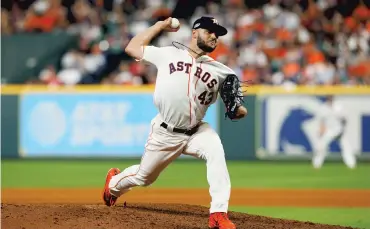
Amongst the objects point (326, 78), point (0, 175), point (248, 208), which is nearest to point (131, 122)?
point (0, 175)

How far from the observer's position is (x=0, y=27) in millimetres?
18391

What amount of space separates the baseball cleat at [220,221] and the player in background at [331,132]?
812cm

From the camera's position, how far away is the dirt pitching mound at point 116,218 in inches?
273

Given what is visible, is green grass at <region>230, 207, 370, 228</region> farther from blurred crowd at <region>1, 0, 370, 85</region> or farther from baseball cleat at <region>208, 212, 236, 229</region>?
blurred crowd at <region>1, 0, 370, 85</region>

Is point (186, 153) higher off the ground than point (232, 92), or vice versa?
point (232, 92)

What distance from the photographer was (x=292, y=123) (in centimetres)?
1545

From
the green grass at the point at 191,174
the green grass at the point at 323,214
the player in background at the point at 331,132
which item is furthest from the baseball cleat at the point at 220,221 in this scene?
the player in background at the point at 331,132

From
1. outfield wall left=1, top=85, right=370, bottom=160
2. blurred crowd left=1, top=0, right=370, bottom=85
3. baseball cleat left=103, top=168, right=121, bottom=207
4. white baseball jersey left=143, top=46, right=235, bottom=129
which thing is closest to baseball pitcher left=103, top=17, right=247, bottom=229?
white baseball jersey left=143, top=46, right=235, bottom=129

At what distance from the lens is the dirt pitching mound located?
22.7 ft

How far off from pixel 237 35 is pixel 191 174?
466cm

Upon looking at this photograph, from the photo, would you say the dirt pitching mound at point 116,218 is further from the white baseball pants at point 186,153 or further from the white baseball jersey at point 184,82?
the white baseball jersey at point 184,82

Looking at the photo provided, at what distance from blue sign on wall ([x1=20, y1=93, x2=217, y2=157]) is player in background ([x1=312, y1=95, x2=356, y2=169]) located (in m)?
2.07

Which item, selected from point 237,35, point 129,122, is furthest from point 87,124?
point 237,35

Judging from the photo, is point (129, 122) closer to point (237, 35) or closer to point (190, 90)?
point (237, 35)
